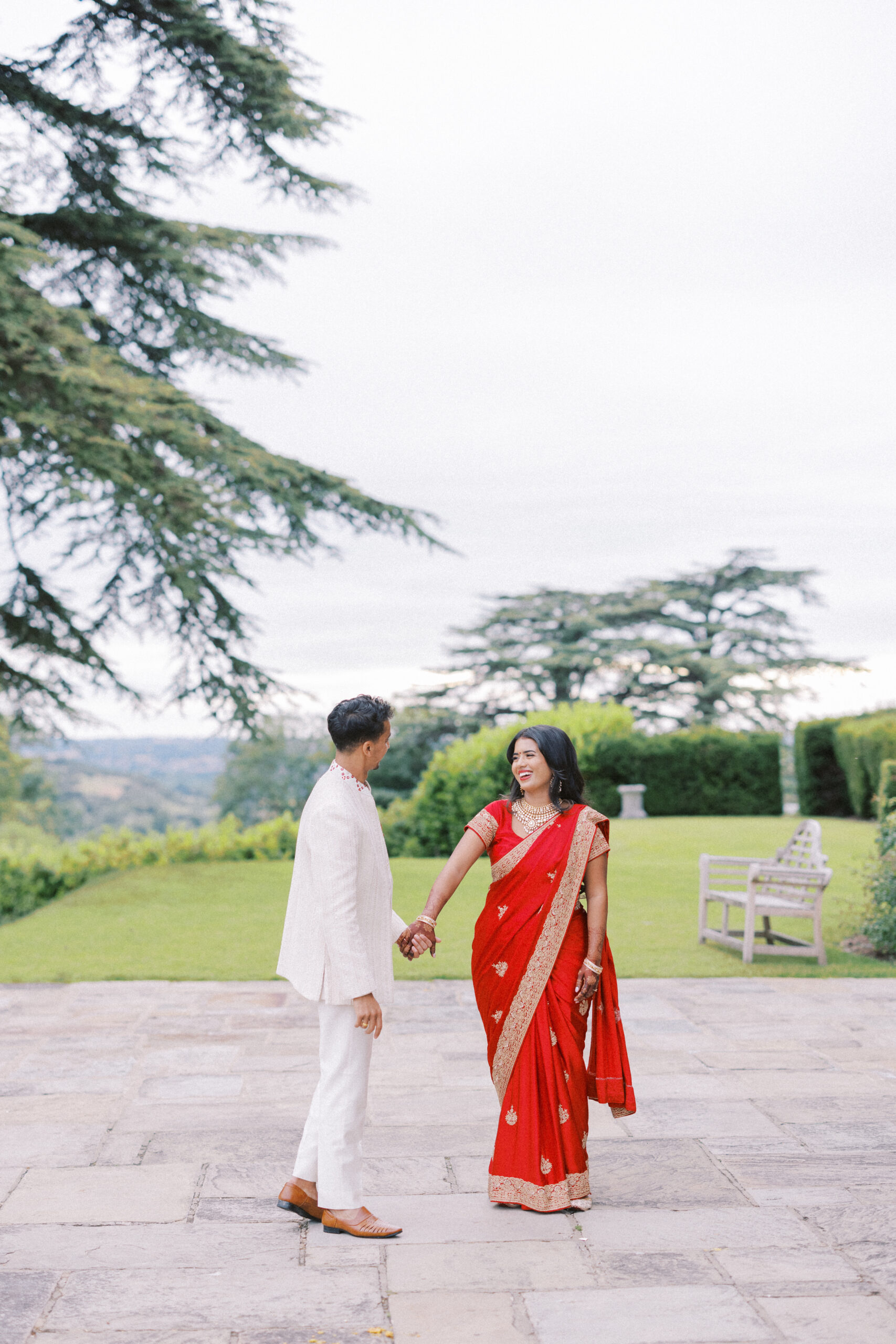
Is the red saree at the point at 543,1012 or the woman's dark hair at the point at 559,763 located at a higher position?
the woman's dark hair at the point at 559,763

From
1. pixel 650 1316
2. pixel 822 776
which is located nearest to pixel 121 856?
pixel 822 776

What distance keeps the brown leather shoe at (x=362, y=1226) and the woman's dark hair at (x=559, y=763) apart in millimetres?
1337

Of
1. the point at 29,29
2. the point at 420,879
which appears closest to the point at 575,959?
the point at 420,879

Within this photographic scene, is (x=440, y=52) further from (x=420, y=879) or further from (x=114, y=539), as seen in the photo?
(x=420, y=879)

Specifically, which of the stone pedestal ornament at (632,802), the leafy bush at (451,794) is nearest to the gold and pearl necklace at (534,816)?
the leafy bush at (451,794)

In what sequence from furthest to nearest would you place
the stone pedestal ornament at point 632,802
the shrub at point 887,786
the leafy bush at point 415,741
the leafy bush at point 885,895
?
the leafy bush at point 415,741
the stone pedestal ornament at point 632,802
the shrub at point 887,786
the leafy bush at point 885,895

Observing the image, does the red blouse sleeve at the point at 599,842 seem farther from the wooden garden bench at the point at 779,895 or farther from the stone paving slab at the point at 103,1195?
the wooden garden bench at the point at 779,895

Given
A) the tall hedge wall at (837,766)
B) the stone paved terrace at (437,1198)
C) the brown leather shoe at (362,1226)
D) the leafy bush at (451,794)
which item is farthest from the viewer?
the tall hedge wall at (837,766)

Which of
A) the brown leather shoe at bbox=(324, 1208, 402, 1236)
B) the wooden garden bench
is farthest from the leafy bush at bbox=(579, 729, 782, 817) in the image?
the brown leather shoe at bbox=(324, 1208, 402, 1236)

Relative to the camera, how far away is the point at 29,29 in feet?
46.1

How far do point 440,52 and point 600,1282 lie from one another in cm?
1146

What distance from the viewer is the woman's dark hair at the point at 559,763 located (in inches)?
147

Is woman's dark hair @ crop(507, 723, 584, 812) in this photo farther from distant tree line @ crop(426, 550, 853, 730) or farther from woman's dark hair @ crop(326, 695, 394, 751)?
distant tree line @ crop(426, 550, 853, 730)

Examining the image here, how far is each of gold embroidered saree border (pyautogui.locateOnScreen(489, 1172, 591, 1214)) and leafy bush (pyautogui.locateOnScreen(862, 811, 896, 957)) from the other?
17.7 ft
